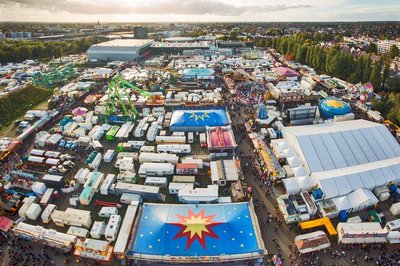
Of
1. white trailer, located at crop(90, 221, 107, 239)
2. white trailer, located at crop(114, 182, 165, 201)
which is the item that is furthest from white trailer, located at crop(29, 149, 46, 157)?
white trailer, located at crop(90, 221, 107, 239)

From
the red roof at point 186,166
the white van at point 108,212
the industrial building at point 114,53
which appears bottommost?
the white van at point 108,212

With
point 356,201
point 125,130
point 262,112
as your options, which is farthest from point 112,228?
point 262,112

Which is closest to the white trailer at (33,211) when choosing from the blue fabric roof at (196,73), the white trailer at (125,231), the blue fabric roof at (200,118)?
the white trailer at (125,231)

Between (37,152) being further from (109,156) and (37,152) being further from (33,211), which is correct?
(33,211)

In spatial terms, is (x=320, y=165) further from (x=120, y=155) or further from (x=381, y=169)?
(x=120, y=155)

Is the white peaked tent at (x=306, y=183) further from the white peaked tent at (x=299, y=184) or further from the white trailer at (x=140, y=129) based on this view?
the white trailer at (x=140, y=129)

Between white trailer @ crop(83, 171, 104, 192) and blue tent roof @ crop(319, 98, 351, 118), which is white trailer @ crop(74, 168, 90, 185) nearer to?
white trailer @ crop(83, 171, 104, 192)
